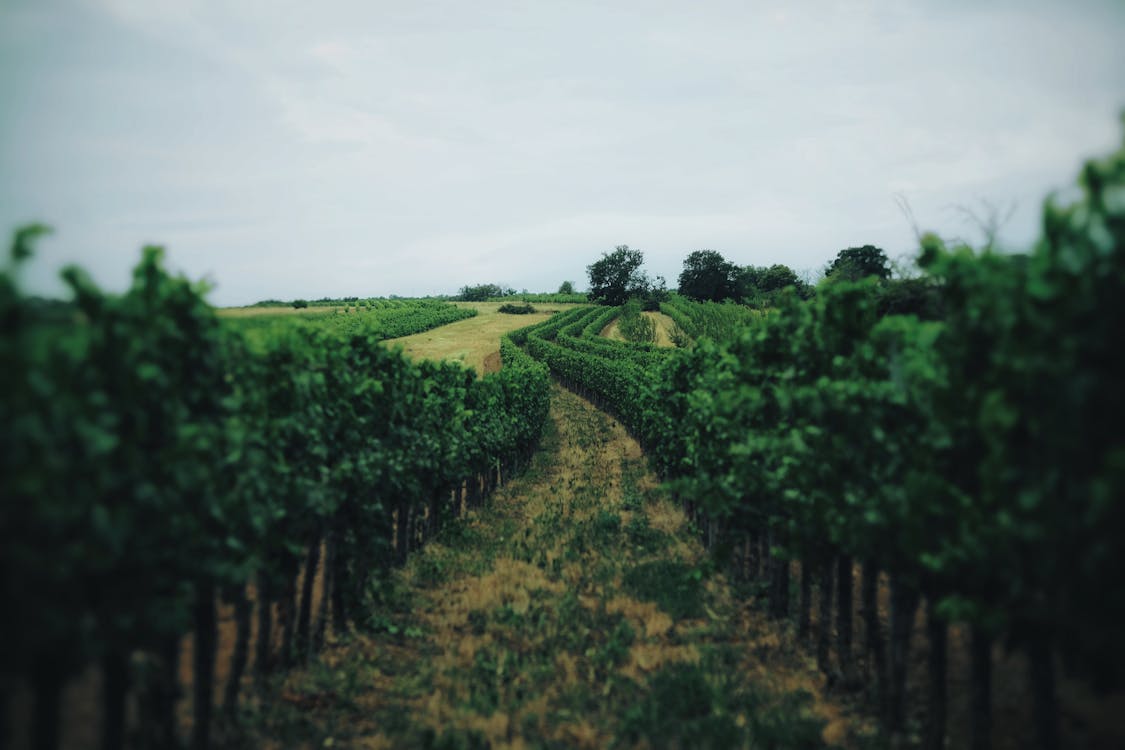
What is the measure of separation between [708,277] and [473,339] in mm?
56367

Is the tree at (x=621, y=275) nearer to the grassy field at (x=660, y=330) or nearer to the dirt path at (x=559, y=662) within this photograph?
the grassy field at (x=660, y=330)

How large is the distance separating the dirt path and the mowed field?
30494mm

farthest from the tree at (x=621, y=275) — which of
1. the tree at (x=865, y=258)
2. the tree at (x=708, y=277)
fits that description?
the tree at (x=865, y=258)

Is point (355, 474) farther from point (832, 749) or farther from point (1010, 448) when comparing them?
point (1010, 448)

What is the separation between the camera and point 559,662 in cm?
1055

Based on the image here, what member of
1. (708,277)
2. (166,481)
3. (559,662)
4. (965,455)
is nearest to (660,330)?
(708,277)

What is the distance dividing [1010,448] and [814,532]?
4165mm

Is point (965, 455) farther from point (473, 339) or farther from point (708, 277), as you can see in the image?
point (708, 277)

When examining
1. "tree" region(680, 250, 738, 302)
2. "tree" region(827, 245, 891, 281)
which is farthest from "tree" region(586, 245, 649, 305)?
"tree" region(827, 245, 891, 281)

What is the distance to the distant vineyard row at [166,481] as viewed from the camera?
4328 millimetres

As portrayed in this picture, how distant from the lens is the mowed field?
212 feet

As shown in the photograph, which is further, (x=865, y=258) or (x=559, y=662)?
(x=865, y=258)

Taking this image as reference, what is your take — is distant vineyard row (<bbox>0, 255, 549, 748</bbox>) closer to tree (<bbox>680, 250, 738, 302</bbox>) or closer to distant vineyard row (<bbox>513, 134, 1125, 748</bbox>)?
distant vineyard row (<bbox>513, 134, 1125, 748</bbox>)

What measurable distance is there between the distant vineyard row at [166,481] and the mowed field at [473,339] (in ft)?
111
